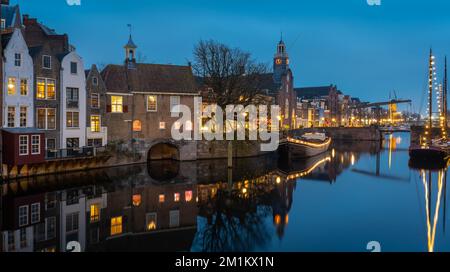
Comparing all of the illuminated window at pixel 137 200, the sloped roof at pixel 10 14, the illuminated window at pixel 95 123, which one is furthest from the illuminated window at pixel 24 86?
the illuminated window at pixel 137 200

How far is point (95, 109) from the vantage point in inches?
1435

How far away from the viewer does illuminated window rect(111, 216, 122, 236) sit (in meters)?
16.7

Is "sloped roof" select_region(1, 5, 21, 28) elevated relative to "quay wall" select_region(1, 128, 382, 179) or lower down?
elevated

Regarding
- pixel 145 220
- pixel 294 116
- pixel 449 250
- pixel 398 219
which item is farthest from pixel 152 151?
pixel 294 116

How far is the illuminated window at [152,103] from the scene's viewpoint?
39469 millimetres

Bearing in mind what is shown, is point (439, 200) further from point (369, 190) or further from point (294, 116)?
point (294, 116)

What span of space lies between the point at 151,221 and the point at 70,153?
18228 mm

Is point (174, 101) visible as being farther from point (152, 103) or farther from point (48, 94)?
point (48, 94)

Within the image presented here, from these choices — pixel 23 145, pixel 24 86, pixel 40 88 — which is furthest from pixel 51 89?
pixel 23 145

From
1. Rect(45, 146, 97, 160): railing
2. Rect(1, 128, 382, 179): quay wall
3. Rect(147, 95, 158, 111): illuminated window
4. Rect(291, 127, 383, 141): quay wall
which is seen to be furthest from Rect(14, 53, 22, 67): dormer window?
Rect(291, 127, 383, 141): quay wall

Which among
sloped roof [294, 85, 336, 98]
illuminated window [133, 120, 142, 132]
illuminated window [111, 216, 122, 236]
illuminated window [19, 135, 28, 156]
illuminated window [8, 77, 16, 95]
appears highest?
sloped roof [294, 85, 336, 98]

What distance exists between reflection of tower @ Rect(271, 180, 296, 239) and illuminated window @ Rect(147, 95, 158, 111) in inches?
638

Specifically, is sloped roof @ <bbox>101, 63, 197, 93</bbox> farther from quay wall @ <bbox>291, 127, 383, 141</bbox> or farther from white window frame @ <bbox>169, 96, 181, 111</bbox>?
quay wall @ <bbox>291, 127, 383, 141</bbox>

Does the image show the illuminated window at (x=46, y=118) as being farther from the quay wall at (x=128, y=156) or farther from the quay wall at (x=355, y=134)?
the quay wall at (x=355, y=134)
